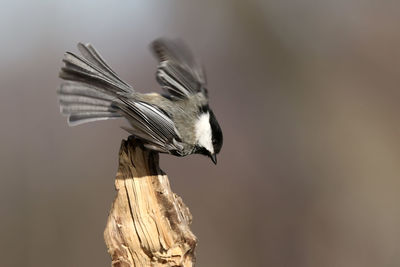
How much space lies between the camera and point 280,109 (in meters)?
2.04

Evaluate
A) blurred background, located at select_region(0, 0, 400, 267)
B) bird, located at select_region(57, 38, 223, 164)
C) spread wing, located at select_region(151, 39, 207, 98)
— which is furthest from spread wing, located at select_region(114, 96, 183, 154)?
blurred background, located at select_region(0, 0, 400, 267)

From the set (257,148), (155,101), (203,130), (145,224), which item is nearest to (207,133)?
(203,130)

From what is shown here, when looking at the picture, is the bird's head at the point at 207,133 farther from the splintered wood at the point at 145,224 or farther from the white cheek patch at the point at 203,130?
the splintered wood at the point at 145,224

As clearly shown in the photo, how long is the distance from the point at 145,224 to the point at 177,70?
0.38m

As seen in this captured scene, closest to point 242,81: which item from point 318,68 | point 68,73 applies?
point 318,68

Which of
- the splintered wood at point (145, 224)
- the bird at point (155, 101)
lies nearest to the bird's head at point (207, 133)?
the bird at point (155, 101)

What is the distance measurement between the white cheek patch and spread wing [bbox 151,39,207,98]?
83 millimetres

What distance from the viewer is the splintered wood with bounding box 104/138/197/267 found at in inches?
32.3

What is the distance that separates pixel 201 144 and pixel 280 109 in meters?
1.14

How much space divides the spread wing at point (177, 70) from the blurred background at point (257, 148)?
0.51 m

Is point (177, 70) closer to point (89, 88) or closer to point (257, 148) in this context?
point (89, 88)

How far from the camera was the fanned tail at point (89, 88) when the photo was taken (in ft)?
2.91

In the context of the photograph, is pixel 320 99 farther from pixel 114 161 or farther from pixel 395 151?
pixel 114 161

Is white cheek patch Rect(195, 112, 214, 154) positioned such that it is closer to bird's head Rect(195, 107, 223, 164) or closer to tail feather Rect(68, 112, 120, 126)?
bird's head Rect(195, 107, 223, 164)
